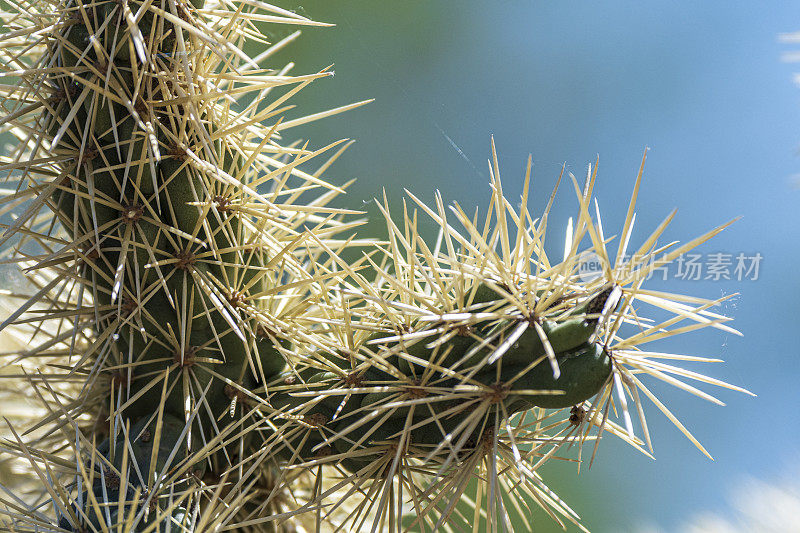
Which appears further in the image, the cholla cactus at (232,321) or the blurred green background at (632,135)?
the blurred green background at (632,135)

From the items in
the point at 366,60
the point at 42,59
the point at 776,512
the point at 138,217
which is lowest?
the point at 776,512

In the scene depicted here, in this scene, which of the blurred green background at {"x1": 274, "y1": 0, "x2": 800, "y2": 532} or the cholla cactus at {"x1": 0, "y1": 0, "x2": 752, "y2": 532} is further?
the blurred green background at {"x1": 274, "y1": 0, "x2": 800, "y2": 532}

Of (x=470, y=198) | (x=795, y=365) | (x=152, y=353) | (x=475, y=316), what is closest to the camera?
(x=475, y=316)

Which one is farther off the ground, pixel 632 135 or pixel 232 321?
pixel 632 135

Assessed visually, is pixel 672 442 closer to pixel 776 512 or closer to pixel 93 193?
pixel 776 512

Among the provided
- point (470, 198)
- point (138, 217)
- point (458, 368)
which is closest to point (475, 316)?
point (458, 368)
